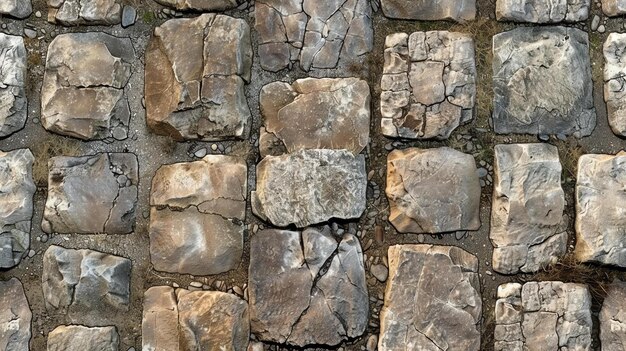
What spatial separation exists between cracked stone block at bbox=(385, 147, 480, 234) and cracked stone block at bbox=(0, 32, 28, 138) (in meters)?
1.62

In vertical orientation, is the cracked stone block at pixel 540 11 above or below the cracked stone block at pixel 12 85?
above

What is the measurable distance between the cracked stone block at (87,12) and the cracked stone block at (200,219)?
2.42ft

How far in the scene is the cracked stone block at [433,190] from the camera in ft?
8.92

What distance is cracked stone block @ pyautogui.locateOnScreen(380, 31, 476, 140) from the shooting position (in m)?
2.74

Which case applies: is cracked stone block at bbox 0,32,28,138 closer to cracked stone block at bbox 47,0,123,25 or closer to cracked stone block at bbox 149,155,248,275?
cracked stone block at bbox 47,0,123,25

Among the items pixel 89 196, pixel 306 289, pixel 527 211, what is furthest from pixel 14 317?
pixel 527 211

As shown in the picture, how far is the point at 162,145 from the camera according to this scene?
110 inches

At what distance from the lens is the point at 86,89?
2787 millimetres

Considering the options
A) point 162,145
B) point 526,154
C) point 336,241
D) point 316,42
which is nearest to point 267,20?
point 316,42

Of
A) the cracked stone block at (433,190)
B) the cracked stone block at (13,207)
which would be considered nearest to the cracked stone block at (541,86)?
the cracked stone block at (433,190)

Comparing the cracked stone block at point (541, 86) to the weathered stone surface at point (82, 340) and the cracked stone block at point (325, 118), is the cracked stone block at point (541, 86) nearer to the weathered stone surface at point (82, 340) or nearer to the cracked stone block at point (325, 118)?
the cracked stone block at point (325, 118)

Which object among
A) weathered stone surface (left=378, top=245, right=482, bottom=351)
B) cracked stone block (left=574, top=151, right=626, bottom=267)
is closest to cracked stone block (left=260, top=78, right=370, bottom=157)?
weathered stone surface (left=378, top=245, right=482, bottom=351)

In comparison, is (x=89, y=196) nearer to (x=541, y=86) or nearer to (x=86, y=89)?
(x=86, y=89)

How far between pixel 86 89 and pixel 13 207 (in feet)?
1.92
